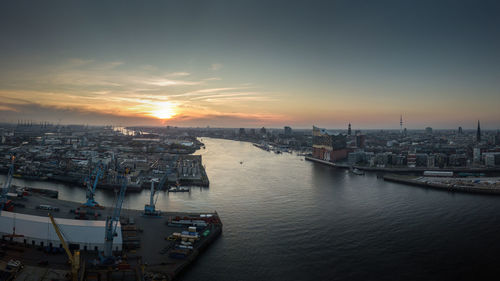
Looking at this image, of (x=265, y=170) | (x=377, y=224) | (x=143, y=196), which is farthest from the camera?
(x=265, y=170)

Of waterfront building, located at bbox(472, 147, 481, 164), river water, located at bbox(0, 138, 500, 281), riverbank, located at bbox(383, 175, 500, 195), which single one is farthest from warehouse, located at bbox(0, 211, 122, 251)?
waterfront building, located at bbox(472, 147, 481, 164)

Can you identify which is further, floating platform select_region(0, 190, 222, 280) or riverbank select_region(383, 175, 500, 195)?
riverbank select_region(383, 175, 500, 195)

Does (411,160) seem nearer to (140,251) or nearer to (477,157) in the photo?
(477,157)

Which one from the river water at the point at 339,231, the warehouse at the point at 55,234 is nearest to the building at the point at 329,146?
the river water at the point at 339,231

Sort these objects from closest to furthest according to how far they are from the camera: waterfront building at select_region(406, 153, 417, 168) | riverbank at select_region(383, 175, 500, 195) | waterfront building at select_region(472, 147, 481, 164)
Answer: riverbank at select_region(383, 175, 500, 195)
waterfront building at select_region(406, 153, 417, 168)
waterfront building at select_region(472, 147, 481, 164)

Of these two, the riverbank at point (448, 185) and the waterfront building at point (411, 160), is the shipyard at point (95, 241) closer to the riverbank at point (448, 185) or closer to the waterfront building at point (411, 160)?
the riverbank at point (448, 185)

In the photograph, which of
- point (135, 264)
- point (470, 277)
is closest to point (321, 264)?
point (470, 277)

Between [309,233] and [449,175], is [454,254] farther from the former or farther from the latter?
[449,175]

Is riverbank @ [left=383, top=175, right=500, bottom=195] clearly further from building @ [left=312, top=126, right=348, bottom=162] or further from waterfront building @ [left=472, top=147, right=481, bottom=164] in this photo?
waterfront building @ [left=472, top=147, right=481, bottom=164]
